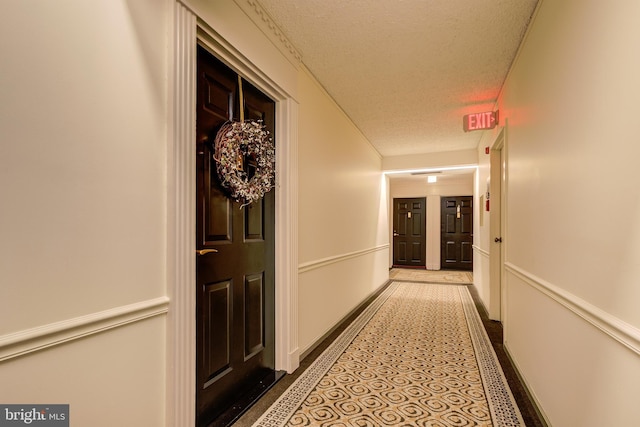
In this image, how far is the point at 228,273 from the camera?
6.45ft

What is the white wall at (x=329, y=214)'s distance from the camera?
9.20 ft

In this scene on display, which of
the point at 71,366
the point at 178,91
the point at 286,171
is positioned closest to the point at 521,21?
the point at 286,171

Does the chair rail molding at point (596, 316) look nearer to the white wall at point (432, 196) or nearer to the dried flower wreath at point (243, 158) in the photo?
the dried flower wreath at point (243, 158)

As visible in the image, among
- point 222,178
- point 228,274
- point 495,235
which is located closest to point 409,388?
point 228,274

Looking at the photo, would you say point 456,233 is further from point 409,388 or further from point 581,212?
point 581,212

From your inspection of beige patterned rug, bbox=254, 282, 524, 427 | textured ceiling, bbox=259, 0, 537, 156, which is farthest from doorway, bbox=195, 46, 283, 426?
textured ceiling, bbox=259, 0, 537, 156

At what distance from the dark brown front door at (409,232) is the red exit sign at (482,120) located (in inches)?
215

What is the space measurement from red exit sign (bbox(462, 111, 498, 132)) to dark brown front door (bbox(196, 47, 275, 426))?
2281mm

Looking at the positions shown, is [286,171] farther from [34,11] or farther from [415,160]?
[415,160]

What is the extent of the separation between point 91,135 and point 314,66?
2165 mm

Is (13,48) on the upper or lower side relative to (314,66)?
lower

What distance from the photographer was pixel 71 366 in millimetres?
1056

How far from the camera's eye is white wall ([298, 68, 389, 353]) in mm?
2803

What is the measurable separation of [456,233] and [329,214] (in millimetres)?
6125
